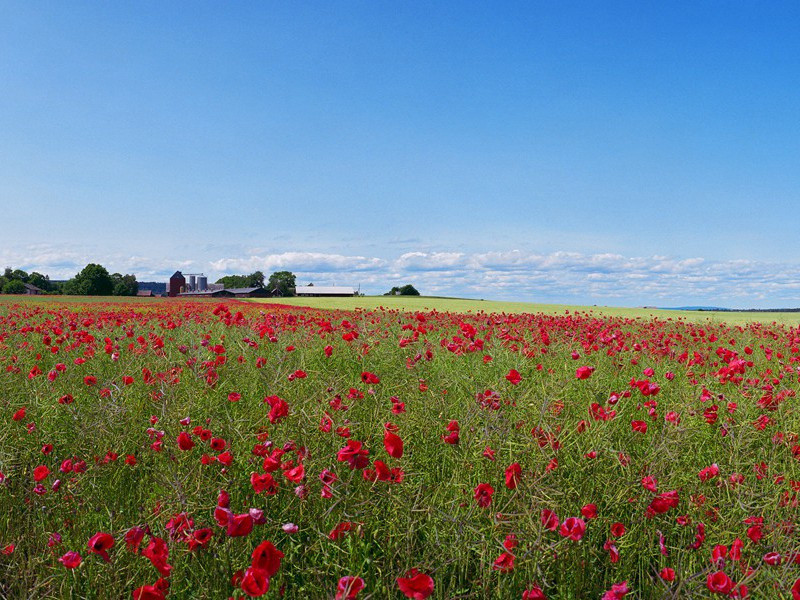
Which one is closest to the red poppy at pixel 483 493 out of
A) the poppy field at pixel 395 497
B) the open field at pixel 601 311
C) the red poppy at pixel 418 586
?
the poppy field at pixel 395 497

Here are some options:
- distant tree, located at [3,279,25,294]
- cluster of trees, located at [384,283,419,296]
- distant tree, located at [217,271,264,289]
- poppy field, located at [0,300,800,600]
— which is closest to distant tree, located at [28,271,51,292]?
distant tree, located at [3,279,25,294]

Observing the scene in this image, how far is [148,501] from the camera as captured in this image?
8.86 ft

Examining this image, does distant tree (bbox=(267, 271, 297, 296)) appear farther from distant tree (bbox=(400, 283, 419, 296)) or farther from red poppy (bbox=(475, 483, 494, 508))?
red poppy (bbox=(475, 483, 494, 508))

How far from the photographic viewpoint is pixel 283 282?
11281 cm

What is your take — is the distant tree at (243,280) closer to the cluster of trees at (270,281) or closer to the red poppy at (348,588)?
the cluster of trees at (270,281)

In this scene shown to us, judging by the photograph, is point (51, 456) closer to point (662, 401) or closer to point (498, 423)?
point (498, 423)

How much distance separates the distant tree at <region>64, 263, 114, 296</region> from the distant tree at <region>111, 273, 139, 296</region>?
432 cm

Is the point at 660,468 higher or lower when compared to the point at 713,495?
higher

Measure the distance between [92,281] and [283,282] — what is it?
1510 inches

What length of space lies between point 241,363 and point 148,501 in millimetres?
2670

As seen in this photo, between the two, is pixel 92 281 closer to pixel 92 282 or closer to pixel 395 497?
pixel 92 282

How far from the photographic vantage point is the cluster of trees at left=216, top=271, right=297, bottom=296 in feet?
367

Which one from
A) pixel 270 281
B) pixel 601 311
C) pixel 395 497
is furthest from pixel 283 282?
pixel 395 497

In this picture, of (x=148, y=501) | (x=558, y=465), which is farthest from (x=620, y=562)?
(x=148, y=501)
